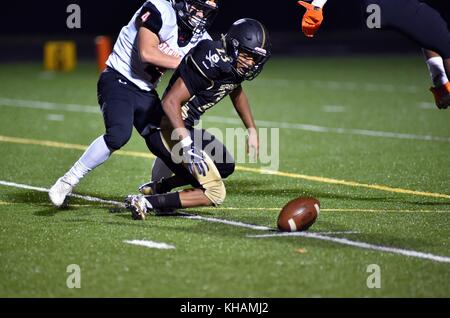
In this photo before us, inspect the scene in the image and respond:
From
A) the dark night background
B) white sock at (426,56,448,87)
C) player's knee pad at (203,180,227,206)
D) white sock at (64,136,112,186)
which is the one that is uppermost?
white sock at (426,56,448,87)

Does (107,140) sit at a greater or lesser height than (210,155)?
greater

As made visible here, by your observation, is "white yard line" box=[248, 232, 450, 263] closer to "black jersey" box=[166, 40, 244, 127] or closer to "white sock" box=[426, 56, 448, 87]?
"black jersey" box=[166, 40, 244, 127]

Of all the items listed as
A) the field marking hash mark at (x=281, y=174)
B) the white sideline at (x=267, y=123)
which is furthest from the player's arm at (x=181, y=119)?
the white sideline at (x=267, y=123)

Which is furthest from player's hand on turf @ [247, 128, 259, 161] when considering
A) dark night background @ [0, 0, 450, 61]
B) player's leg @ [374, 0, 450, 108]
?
dark night background @ [0, 0, 450, 61]

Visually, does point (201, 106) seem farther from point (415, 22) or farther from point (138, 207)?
point (415, 22)

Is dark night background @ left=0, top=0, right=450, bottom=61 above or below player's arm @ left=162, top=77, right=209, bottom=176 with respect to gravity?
below

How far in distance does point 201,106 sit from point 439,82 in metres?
1.75

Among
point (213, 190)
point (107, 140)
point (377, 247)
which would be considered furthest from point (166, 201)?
point (377, 247)

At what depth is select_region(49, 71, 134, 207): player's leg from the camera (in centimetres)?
631

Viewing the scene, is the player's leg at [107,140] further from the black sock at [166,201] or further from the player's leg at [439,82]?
the player's leg at [439,82]

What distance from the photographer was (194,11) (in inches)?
253

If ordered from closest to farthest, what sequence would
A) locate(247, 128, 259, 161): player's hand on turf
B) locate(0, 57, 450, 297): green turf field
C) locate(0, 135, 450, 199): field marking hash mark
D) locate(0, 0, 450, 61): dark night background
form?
locate(0, 57, 450, 297): green turf field, locate(247, 128, 259, 161): player's hand on turf, locate(0, 135, 450, 199): field marking hash mark, locate(0, 0, 450, 61): dark night background

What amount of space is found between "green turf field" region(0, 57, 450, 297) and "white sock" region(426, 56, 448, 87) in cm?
86

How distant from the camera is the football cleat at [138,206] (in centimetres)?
617
